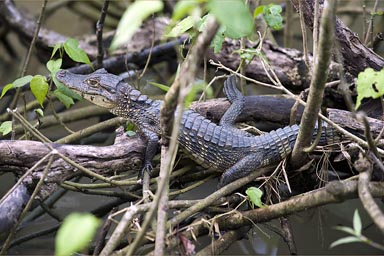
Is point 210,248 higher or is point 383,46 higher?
point 383,46

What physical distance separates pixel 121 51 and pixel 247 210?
2180 mm

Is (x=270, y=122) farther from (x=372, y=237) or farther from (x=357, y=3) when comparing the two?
(x=357, y=3)

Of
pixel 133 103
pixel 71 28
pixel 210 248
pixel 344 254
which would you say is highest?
pixel 71 28

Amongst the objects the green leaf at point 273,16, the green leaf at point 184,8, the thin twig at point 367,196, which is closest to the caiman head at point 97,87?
the green leaf at point 273,16

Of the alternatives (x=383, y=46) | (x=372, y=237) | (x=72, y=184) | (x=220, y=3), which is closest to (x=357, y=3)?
(x=383, y=46)

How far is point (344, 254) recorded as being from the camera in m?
3.34

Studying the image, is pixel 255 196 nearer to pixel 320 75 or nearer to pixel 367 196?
pixel 367 196

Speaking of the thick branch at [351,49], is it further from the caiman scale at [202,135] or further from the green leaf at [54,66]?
the green leaf at [54,66]

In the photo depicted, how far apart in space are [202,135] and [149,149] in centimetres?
29

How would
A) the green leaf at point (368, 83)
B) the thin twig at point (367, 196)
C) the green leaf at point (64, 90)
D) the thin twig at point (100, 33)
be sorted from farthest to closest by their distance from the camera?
the thin twig at point (100, 33) < the green leaf at point (64, 90) < the green leaf at point (368, 83) < the thin twig at point (367, 196)

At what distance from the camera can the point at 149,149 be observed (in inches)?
111

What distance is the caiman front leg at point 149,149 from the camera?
Answer: 2.75 m

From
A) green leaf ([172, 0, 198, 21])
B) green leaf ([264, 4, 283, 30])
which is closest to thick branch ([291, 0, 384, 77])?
green leaf ([264, 4, 283, 30])

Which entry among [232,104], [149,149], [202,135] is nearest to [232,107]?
[232,104]
